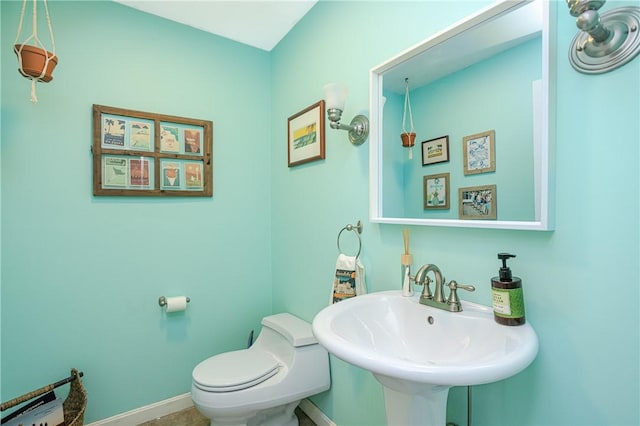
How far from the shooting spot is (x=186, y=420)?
1.78 m

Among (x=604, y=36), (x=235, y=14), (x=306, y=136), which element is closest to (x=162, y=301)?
(x=306, y=136)

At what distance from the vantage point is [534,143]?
2.82ft

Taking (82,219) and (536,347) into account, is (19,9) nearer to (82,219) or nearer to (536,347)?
(82,219)

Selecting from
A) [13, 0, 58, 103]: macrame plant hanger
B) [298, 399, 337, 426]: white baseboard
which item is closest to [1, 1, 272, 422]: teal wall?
[13, 0, 58, 103]: macrame plant hanger

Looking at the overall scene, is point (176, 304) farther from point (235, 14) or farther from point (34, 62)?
point (235, 14)

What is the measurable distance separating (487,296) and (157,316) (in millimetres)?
1734

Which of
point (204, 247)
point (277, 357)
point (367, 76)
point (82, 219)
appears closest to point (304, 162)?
point (367, 76)

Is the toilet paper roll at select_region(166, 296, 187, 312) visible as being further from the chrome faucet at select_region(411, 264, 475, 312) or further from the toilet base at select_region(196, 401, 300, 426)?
the chrome faucet at select_region(411, 264, 475, 312)

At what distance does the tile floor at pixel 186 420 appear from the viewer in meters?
1.75

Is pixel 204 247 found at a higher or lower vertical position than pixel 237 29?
lower

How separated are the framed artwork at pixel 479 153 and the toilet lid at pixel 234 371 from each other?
126 centimetres

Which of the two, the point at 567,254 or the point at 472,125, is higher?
the point at 472,125

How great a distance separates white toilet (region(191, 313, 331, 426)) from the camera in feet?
4.58

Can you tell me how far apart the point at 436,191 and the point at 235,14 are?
157 cm
